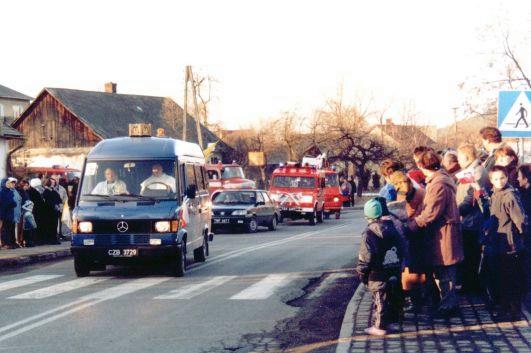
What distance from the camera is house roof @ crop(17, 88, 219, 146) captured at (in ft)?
224

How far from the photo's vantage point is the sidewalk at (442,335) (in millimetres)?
7590

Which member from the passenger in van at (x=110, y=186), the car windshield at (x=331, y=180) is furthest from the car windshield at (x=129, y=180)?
the car windshield at (x=331, y=180)

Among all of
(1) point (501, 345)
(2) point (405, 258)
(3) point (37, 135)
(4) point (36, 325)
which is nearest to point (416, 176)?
(2) point (405, 258)

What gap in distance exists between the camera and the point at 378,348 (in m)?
7.63

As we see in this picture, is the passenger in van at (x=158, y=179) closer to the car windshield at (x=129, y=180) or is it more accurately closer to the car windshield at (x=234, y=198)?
the car windshield at (x=129, y=180)

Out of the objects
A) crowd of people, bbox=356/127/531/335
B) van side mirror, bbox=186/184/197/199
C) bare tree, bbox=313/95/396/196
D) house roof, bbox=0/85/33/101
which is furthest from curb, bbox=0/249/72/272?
house roof, bbox=0/85/33/101

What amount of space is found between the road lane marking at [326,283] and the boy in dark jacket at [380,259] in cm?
360

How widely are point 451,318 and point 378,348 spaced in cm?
176

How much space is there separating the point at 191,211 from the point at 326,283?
10.8ft

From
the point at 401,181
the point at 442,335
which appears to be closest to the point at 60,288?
the point at 401,181

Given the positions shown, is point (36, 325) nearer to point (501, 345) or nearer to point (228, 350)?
point (228, 350)

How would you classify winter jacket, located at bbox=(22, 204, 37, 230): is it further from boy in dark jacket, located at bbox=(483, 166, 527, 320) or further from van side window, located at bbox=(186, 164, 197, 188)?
boy in dark jacket, located at bbox=(483, 166, 527, 320)

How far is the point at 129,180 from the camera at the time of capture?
14758 millimetres

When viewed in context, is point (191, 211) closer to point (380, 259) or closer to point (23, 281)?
point (23, 281)
